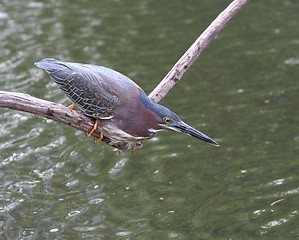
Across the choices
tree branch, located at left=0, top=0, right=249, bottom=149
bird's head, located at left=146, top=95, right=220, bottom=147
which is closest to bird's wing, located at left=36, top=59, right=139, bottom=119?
tree branch, located at left=0, top=0, right=249, bottom=149

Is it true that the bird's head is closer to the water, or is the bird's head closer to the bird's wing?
the bird's wing

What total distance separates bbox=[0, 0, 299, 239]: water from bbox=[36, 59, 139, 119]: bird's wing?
185 centimetres

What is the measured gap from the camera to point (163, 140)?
30.7 feet

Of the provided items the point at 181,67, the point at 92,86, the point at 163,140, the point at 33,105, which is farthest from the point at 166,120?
the point at 163,140

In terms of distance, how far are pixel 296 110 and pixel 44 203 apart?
11.4 ft

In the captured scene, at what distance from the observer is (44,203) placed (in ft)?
26.2

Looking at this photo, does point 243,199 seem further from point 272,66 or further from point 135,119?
point 272,66

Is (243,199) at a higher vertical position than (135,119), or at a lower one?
lower

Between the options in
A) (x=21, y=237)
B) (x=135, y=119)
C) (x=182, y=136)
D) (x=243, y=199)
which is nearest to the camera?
(x=135, y=119)

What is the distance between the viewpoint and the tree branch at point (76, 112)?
5.54 metres

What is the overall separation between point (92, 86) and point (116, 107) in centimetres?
24

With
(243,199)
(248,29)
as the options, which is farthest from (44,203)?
(248,29)

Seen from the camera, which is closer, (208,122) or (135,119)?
(135,119)

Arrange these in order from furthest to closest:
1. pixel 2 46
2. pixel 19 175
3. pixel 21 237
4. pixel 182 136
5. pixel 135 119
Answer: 1. pixel 2 46
2. pixel 182 136
3. pixel 19 175
4. pixel 21 237
5. pixel 135 119
